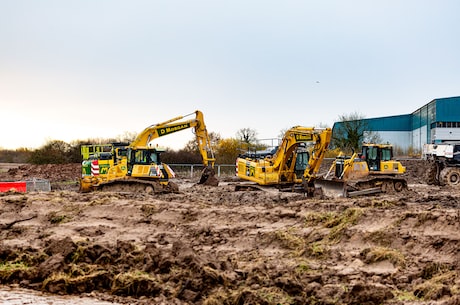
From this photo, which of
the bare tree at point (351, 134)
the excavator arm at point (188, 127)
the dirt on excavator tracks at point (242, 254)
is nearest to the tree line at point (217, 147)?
the bare tree at point (351, 134)

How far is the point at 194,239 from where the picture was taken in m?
11.5

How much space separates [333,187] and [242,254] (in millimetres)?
9625

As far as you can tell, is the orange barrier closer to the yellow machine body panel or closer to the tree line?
the yellow machine body panel

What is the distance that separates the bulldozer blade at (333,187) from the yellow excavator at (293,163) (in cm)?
35

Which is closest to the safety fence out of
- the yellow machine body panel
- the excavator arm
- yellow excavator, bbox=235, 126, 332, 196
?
the excavator arm

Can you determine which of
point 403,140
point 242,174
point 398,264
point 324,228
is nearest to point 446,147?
point 242,174

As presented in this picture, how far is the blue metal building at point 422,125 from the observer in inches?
1907

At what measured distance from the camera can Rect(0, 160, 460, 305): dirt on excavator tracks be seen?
8359 mm

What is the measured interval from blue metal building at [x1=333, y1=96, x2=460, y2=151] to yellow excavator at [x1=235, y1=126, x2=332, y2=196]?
22725mm

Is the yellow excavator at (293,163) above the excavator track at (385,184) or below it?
above

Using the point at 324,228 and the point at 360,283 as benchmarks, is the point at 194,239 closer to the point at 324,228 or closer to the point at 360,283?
the point at 324,228

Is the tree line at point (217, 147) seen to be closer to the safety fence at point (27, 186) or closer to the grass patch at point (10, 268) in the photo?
the safety fence at point (27, 186)

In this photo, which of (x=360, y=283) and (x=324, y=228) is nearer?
(x=360, y=283)

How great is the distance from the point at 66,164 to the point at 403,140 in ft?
115
